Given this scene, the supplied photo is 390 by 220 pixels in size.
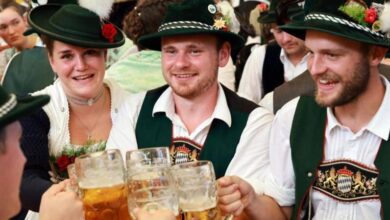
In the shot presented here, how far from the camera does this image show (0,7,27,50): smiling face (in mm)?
4449

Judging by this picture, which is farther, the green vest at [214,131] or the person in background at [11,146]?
→ the green vest at [214,131]

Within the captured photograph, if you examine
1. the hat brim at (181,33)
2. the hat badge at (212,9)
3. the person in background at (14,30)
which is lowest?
the person in background at (14,30)

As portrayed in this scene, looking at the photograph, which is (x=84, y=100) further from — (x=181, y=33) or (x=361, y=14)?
(x=361, y=14)

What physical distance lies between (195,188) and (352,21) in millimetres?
860

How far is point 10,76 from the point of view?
10.9 feet

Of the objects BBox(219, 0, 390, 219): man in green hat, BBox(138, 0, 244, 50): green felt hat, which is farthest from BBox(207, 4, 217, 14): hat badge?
BBox(219, 0, 390, 219): man in green hat

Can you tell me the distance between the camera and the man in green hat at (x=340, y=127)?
1.91m

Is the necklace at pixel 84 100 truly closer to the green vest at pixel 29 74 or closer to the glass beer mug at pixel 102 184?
the green vest at pixel 29 74

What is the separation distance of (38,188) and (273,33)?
84.9 inches

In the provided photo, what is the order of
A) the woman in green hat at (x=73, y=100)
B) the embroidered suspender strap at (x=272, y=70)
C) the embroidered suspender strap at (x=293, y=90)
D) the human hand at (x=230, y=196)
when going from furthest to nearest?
the embroidered suspender strap at (x=272, y=70), the embroidered suspender strap at (x=293, y=90), the woman in green hat at (x=73, y=100), the human hand at (x=230, y=196)

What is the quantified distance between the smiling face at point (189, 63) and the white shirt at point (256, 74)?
1.46 metres

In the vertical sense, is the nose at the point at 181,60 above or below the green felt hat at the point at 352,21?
below

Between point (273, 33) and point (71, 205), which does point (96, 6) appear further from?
point (273, 33)

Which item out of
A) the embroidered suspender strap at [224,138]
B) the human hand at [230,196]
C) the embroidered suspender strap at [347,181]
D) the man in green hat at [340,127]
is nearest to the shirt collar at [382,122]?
Answer: the man in green hat at [340,127]
